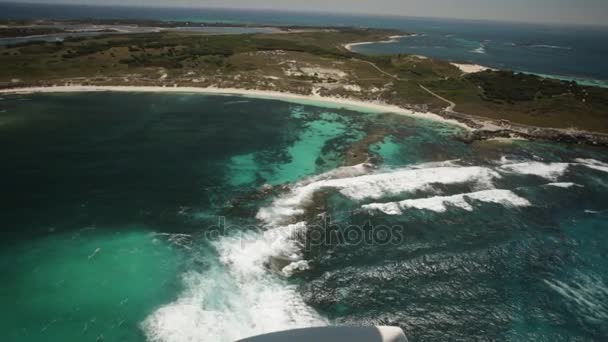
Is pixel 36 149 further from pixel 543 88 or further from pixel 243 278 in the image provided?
pixel 543 88

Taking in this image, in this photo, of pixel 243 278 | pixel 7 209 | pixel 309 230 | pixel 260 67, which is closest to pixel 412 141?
pixel 309 230

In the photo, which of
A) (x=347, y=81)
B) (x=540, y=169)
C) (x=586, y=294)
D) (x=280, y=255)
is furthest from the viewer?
(x=347, y=81)

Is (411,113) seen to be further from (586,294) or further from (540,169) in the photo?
(586,294)

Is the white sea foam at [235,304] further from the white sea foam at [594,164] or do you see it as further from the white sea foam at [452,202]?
the white sea foam at [594,164]

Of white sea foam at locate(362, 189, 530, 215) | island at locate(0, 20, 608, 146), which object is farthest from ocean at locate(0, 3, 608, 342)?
island at locate(0, 20, 608, 146)

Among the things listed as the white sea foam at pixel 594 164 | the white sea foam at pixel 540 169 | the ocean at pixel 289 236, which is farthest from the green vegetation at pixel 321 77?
the ocean at pixel 289 236

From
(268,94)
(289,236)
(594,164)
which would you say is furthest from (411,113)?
(289,236)
